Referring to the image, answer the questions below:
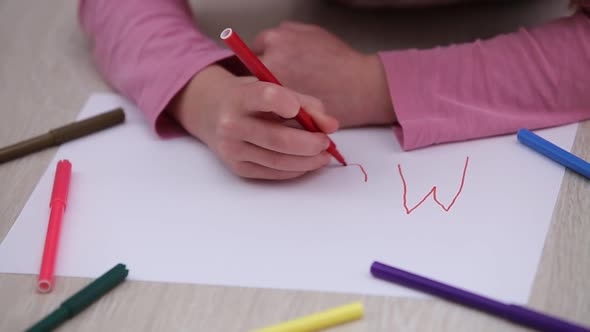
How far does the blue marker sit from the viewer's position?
0.48m

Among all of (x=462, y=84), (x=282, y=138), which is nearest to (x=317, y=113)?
(x=282, y=138)

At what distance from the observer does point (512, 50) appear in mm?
547

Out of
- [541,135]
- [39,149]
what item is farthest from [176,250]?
[541,135]

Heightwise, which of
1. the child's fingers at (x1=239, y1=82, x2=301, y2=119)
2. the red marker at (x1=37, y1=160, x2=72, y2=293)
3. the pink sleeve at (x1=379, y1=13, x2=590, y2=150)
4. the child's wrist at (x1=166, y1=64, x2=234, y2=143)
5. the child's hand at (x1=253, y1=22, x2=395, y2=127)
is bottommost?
the pink sleeve at (x1=379, y1=13, x2=590, y2=150)

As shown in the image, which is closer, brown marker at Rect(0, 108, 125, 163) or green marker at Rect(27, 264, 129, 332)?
green marker at Rect(27, 264, 129, 332)

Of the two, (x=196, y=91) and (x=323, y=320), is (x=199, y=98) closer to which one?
(x=196, y=91)

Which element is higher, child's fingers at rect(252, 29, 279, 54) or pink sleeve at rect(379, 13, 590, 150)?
child's fingers at rect(252, 29, 279, 54)

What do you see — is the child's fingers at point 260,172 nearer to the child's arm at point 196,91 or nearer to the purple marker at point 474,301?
the child's arm at point 196,91

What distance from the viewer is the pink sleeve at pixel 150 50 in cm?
56

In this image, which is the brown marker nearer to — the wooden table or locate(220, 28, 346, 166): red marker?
the wooden table

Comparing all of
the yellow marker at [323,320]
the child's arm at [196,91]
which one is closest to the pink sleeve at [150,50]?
the child's arm at [196,91]

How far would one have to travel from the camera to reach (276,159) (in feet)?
1.60

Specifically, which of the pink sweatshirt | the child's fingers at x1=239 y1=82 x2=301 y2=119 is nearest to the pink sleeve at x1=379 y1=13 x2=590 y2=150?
the pink sweatshirt

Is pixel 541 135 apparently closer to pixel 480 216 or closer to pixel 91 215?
pixel 480 216
